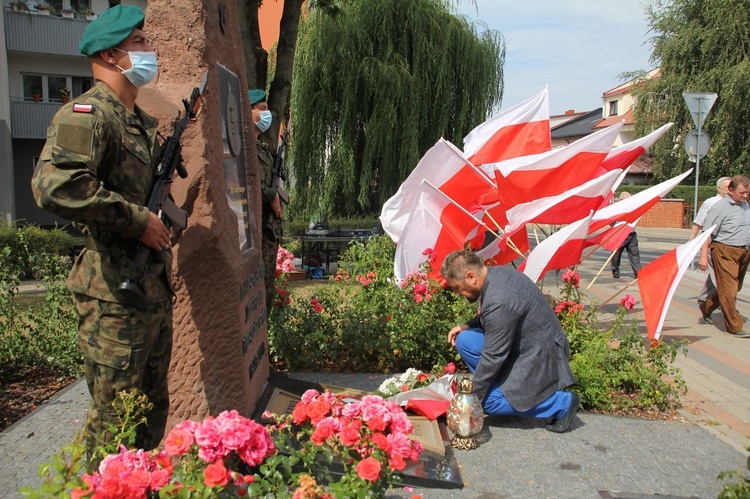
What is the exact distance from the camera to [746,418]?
459cm

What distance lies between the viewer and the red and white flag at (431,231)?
6152mm

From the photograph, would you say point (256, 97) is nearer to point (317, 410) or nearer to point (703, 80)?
point (317, 410)

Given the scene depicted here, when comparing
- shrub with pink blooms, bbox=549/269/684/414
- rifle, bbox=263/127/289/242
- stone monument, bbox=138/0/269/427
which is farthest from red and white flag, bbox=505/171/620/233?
stone monument, bbox=138/0/269/427

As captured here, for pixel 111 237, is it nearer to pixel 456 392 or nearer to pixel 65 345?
pixel 456 392

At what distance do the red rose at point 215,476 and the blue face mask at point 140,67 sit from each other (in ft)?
5.23

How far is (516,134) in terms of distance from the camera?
6.71 m

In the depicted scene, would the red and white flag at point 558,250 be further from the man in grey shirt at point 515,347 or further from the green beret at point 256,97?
the green beret at point 256,97

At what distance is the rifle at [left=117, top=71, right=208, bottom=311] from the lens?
2.49 meters

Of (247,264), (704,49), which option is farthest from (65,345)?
(704,49)

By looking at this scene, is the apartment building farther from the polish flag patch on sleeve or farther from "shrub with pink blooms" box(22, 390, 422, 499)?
"shrub with pink blooms" box(22, 390, 422, 499)

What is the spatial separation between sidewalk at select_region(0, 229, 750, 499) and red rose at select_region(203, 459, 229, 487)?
1.38 meters

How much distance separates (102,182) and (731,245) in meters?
6.92

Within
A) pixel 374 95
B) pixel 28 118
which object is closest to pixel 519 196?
pixel 374 95

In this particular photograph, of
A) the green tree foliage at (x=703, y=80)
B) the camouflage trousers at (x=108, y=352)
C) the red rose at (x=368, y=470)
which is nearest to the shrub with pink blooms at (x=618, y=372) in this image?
the red rose at (x=368, y=470)
